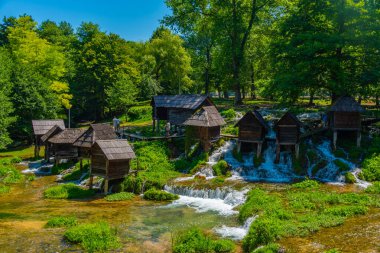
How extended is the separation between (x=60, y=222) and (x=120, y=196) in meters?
7.63

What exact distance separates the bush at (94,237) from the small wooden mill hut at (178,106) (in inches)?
821

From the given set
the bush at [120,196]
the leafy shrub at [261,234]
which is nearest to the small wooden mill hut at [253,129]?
the bush at [120,196]

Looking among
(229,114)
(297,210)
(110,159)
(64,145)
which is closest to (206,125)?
(110,159)

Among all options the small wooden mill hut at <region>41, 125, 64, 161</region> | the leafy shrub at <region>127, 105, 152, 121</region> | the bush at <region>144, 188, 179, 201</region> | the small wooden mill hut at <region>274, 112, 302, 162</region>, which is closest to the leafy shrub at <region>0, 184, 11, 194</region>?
the small wooden mill hut at <region>41, 125, 64, 161</region>

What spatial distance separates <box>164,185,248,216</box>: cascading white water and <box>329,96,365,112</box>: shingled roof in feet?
38.9

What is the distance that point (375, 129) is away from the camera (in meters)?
35.5

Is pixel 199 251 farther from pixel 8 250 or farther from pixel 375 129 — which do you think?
pixel 375 129

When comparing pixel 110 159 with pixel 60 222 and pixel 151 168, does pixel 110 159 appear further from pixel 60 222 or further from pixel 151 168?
pixel 60 222

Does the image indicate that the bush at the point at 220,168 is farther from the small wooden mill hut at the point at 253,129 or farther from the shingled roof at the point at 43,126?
the shingled roof at the point at 43,126

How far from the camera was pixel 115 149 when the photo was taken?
3067 cm

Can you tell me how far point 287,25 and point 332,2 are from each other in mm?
4701

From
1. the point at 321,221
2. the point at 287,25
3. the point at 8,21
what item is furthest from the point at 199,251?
the point at 8,21

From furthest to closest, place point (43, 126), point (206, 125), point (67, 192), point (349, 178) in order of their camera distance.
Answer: point (43, 126) → point (206, 125) → point (67, 192) → point (349, 178)

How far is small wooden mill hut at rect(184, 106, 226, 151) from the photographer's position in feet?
115
